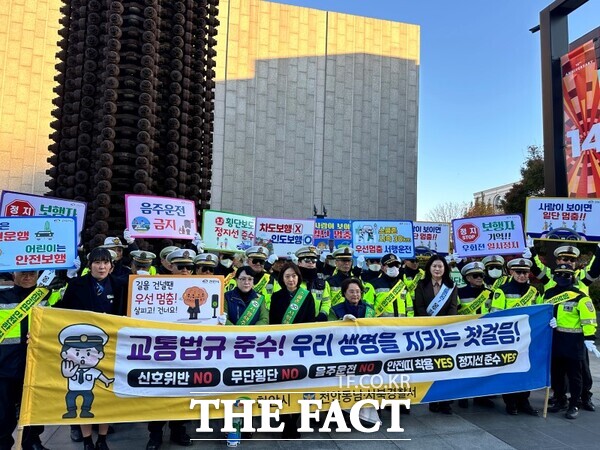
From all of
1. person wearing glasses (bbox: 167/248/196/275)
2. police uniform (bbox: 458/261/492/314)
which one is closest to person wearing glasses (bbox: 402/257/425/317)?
police uniform (bbox: 458/261/492/314)

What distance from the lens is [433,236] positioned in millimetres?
13023

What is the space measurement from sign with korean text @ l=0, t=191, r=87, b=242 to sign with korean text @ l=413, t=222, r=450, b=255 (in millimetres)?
8708

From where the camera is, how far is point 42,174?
2236 centimetres

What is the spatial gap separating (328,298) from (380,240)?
11.6 feet

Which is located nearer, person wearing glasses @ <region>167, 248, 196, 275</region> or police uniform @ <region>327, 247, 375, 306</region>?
person wearing glasses @ <region>167, 248, 196, 275</region>

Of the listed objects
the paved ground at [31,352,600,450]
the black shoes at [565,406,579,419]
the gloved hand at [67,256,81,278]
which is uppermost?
the gloved hand at [67,256,81,278]

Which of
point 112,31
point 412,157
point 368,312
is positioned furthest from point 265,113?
point 368,312

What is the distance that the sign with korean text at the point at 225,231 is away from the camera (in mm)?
8852

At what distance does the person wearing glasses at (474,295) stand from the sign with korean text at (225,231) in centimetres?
422

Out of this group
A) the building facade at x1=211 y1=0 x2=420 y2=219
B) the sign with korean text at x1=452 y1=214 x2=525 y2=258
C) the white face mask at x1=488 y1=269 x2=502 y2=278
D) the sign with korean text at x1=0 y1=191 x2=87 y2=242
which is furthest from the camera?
the building facade at x1=211 y1=0 x2=420 y2=219

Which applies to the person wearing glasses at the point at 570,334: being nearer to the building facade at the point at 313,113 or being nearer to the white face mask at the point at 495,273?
the white face mask at the point at 495,273

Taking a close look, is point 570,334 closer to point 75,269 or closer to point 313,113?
point 75,269

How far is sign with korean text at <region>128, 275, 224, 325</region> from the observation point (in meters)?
5.01

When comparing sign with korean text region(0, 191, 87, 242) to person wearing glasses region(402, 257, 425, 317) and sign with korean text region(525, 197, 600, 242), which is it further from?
sign with korean text region(525, 197, 600, 242)
